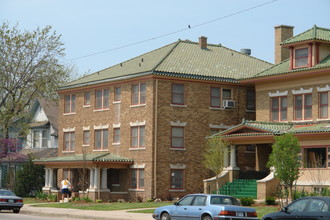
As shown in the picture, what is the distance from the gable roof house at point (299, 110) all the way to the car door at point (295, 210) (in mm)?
16163

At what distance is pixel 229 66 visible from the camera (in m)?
53.6

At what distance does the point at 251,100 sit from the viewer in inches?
2080

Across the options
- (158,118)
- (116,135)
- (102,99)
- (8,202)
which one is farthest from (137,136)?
(8,202)

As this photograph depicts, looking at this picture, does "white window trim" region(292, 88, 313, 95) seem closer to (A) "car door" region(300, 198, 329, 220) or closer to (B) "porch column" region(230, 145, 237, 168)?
(B) "porch column" region(230, 145, 237, 168)

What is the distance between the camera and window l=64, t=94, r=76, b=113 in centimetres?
5716

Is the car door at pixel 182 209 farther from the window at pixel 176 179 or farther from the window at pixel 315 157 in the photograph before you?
the window at pixel 176 179

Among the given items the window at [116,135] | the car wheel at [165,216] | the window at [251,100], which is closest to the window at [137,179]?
the window at [116,135]

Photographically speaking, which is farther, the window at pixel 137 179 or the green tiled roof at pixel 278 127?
the window at pixel 137 179

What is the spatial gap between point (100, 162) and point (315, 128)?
50.5 ft

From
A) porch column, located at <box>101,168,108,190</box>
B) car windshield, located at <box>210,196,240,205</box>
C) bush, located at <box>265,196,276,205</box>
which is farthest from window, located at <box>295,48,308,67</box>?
car windshield, located at <box>210,196,240,205</box>

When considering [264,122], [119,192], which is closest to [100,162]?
[119,192]

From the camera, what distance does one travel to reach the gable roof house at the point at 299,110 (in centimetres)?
4125

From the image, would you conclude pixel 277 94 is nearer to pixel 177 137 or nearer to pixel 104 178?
pixel 177 137

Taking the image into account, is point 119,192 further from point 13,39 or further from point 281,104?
point 13,39
